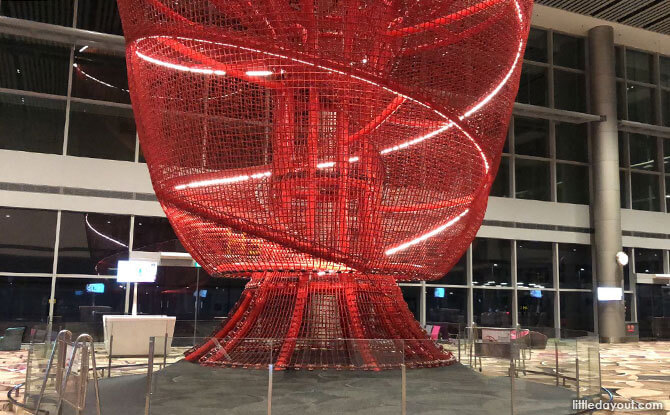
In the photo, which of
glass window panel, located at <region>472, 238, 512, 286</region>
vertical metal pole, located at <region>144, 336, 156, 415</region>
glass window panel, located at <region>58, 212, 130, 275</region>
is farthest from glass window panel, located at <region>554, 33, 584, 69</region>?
vertical metal pole, located at <region>144, 336, 156, 415</region>

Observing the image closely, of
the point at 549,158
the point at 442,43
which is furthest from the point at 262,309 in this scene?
the point at 549,158

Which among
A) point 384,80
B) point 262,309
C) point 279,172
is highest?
point 384,80

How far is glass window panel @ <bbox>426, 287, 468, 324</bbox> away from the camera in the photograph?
61.3 ft

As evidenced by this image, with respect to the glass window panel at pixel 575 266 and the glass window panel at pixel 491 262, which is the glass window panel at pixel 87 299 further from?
the glass window panel at pixel 575 266

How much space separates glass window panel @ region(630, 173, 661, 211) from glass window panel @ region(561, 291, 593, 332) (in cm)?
361

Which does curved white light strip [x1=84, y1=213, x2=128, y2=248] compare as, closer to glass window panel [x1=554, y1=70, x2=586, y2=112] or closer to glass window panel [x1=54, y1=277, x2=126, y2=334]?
glass window panel [x1=54, y1=277, x2=126, y2=334]

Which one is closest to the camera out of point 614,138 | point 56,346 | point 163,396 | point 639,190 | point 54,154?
point 163,396

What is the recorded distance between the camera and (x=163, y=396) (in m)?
4.91

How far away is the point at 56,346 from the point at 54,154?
1065 cm

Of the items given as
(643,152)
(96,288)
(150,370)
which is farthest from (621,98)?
(150,370)

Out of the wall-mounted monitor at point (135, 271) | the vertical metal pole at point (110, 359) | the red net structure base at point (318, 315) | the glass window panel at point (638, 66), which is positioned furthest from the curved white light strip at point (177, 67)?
the glass window panel at point (638, 66)

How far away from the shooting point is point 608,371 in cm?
1014

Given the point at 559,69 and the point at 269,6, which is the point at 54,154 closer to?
the point at 269,6

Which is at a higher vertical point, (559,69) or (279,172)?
(559,69)
